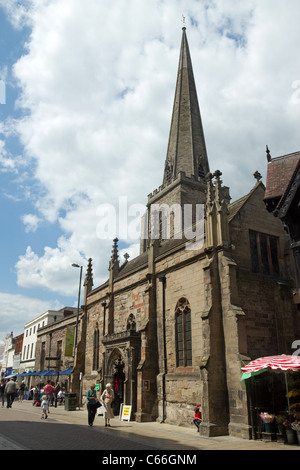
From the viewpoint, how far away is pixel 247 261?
17484mm

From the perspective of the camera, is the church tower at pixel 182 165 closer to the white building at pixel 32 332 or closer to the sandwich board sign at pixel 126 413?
the sandwich board sign at pixel 126 413

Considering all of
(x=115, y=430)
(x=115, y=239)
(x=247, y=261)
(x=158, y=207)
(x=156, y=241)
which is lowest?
(x=115, y=430)

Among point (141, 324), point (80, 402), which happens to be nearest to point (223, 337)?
point (141, 324)

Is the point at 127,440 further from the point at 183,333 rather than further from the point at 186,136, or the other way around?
the point at 186,136

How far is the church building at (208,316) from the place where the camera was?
15000 millimetres

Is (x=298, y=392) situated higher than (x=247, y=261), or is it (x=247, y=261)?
(x=247, y=261)

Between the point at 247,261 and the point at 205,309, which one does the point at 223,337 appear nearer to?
the point at 205,309

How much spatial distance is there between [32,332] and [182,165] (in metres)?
37.4

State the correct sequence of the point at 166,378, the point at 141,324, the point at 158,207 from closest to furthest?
the point at 166,378
the point at 141,324
the point at 158,207

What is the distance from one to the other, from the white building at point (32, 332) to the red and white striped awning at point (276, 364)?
45610 millimetres

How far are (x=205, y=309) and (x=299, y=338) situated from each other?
4.83 m

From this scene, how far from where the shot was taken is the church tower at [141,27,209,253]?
127 feet

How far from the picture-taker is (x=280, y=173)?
17.0m

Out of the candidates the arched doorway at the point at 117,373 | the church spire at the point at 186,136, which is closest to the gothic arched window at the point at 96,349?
the arched doorway at the point at 117,373
